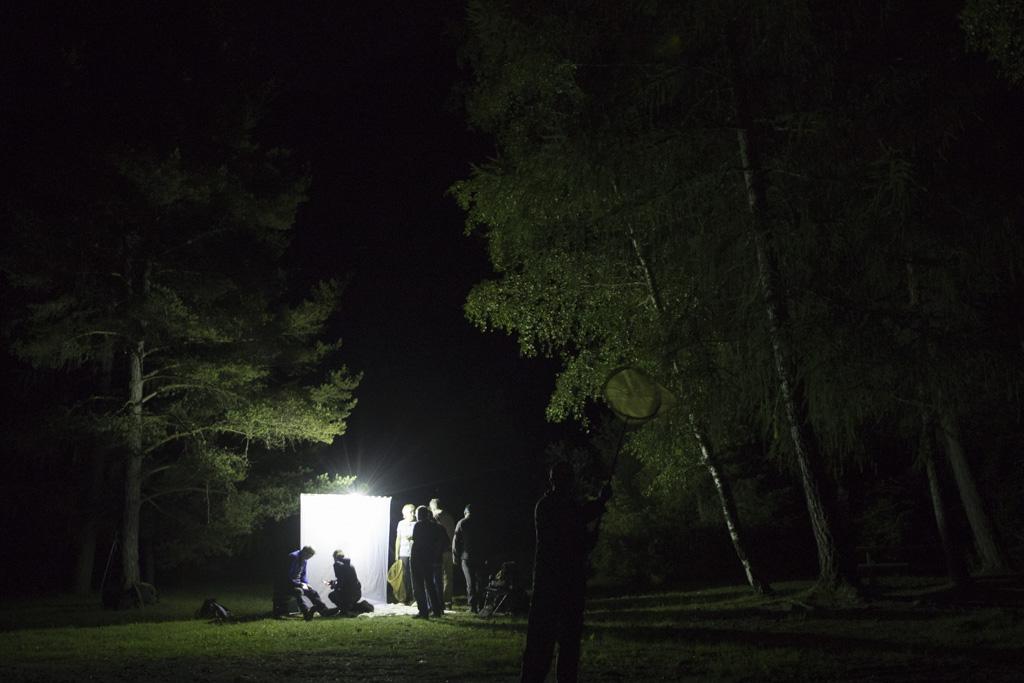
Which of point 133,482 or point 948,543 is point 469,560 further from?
point 133,482

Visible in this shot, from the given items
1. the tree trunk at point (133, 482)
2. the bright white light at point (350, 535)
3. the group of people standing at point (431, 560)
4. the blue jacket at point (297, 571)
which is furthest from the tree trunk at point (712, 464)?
the tree trunk at point (133, 482)

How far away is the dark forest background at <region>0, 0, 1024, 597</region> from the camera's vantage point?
1191 cm

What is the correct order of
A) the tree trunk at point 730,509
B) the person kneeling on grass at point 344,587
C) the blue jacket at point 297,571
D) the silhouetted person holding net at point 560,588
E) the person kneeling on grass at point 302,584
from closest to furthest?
the silhouetted person holding net at point 560,588 → the tree trunk at point 730,509 → the person kneeling on grass at point 302,584 → the blue jacket at point 297,571 → the person kneeling on grass at point 344,587

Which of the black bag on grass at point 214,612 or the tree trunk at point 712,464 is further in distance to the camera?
the black bag on grass at point 214,612

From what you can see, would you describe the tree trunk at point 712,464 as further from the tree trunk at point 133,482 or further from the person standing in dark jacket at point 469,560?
the tree trunk at point 133,482

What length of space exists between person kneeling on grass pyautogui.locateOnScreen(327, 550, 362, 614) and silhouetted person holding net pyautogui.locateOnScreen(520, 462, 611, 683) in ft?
34.2

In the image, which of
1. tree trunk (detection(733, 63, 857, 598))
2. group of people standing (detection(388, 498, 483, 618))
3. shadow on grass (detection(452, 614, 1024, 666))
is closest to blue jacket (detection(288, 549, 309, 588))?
group of people standing (detection(388, 498, 483, 618))

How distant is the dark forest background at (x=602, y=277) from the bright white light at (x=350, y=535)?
3.68 metres

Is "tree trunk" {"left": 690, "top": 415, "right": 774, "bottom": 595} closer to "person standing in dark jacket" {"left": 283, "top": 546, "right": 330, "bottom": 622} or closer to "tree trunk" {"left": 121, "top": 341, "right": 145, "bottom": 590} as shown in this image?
"person standing in dark jacket" {"left": 283, "top": 546, "right": 330, "bottom": 622}

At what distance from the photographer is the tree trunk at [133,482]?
21.2 meters

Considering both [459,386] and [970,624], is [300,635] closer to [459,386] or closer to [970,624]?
[970,624]

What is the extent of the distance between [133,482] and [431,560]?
9.53m

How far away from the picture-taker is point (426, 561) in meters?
15.8

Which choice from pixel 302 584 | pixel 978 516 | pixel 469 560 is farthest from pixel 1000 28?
pixel 302 584
